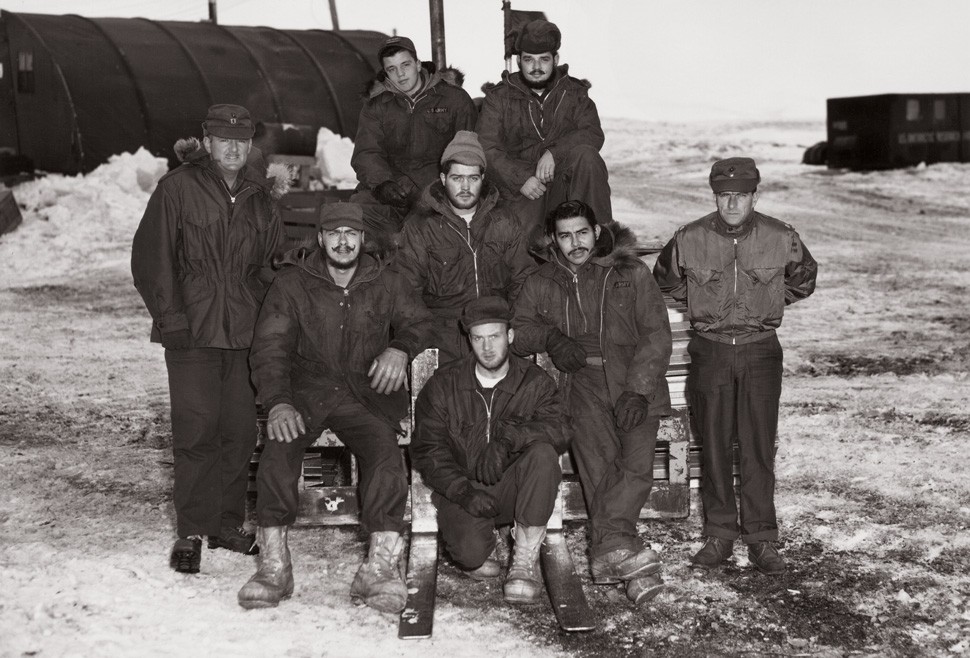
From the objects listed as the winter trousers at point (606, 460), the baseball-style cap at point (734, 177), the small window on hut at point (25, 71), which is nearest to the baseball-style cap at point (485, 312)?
the winter trousers at point (606, 460)

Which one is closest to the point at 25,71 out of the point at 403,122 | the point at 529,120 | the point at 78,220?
the point at 78,220

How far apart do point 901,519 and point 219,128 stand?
153 inches

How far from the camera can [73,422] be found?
7781 millimetres

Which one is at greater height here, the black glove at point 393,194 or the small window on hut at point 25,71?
the small window on hut at point 25,71

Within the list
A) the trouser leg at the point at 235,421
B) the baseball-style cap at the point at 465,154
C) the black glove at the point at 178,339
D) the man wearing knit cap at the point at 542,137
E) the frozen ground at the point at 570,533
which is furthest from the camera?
the man wearing knit cap at the point at 542,137

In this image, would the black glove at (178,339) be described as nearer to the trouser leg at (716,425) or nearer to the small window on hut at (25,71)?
the trouser leg at (716,425)

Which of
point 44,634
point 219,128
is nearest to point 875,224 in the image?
point 219,128

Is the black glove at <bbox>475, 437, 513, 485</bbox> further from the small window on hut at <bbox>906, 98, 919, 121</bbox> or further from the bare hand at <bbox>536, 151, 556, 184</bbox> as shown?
the small window on hut at <bbox>906, 98, 919, 121</bbox>

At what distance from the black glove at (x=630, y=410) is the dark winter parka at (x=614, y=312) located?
0.05m

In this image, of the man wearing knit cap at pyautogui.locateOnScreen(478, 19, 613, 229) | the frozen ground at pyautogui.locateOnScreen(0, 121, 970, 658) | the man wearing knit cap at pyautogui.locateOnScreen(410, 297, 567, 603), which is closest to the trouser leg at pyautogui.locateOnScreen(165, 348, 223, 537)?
the frozen ground at pyautogui.locateOnScreen(0, 121, 970, 658)

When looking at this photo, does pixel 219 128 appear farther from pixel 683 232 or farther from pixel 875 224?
pixel 875 224

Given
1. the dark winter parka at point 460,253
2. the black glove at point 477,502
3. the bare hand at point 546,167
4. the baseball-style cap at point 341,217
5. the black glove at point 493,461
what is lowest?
the black glove at point 477,502

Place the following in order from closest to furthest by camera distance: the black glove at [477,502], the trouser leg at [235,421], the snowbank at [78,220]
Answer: the black glove at [477,502], the trouser leg at [235,421], the snowbank at [78,220]

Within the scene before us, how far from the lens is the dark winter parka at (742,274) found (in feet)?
16.2
